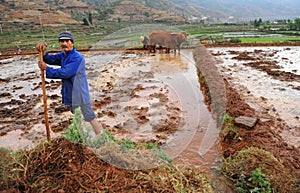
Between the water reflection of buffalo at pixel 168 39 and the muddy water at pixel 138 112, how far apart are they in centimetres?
427

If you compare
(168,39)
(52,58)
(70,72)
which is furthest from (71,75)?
(168,39)

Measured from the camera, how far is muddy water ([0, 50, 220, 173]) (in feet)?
13.1

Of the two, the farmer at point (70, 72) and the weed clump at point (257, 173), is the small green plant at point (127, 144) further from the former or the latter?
the weed clump at point (257, 173)

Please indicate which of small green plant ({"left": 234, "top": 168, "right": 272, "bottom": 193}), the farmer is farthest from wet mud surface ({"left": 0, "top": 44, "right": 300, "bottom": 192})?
the farmer

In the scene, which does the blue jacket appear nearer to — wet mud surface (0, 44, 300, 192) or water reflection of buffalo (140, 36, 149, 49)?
wet mud surface (0, 44, 300, 192)

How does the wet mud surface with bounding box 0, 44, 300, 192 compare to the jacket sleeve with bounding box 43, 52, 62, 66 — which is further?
the wet mud surface with bounding box 0, 44, 300, 192

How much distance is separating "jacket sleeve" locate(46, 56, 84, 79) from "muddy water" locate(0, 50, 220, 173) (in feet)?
5.68

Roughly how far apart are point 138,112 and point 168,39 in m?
9.16

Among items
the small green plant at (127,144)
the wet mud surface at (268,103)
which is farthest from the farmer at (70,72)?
the wet mud surface at (268,103)

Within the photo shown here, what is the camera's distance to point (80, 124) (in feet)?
8.59

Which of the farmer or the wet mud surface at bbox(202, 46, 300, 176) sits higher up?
the farmer

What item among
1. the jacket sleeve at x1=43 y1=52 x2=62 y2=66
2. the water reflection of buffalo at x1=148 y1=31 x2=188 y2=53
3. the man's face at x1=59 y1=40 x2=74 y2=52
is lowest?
the jacket sleeve at x1=43 y1=52 x2=62 y2=66

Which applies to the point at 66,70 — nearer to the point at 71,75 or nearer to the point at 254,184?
the point at 71,75

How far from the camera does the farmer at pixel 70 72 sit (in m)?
2.82
